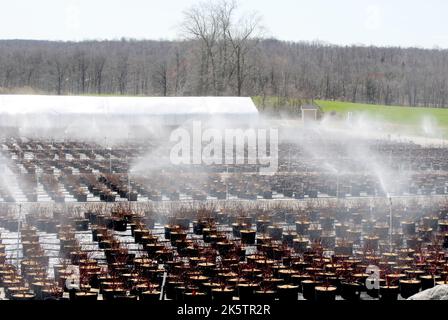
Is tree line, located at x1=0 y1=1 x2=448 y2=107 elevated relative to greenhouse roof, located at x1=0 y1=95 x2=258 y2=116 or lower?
elevated

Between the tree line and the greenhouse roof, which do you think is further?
the tree line

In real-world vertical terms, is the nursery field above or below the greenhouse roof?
above

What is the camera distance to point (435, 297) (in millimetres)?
12898

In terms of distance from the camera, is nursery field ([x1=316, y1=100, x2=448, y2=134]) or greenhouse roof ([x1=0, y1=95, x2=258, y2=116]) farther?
nursery field ([x1=316, y1=100, x2=448, y2=134])

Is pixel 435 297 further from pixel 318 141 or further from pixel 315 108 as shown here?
pixel 315 108

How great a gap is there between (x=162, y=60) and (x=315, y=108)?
70.7 m

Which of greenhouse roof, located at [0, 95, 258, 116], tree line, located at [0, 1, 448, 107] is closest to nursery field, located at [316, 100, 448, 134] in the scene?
tree line, located at [0, 1, 448, 107]

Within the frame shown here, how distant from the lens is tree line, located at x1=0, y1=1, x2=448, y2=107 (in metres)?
97.4

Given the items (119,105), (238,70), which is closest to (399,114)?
(238,70)

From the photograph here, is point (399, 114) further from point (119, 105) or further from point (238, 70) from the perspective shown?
point (119, 105)

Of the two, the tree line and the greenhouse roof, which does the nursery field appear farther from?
the greenhouse roof

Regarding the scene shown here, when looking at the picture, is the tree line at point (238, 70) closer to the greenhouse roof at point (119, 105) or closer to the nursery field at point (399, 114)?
the nursery field at point (399, 114)

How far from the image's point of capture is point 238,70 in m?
93.9

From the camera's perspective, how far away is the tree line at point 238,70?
97.4m
